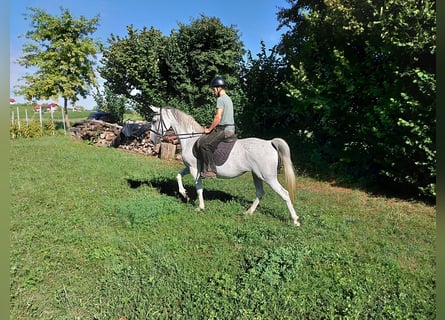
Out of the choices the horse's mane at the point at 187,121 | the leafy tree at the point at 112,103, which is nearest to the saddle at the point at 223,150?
the horse's mane at the point at 187,121

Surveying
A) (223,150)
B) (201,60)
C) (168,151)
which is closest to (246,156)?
(223,150)

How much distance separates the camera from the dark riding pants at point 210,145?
5.57m

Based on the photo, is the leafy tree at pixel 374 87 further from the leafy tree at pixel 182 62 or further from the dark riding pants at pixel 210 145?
the leafy tree at pixel 182 62

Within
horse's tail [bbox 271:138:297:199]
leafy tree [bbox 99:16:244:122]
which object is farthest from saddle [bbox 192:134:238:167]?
leafy tree [bbox 99:16:244:122]

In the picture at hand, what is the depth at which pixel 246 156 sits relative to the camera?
5.53 meters

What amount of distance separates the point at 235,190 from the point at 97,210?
3497 millimetres

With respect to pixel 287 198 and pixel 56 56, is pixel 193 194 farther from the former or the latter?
pixel 56 56

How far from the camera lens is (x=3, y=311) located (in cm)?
118

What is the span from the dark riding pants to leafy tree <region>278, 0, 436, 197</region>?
164 inches

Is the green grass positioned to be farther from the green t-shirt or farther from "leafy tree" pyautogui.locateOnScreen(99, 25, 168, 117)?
"leafy tree" pyautogui.locateOnScreen(99, 25, 168, 117)

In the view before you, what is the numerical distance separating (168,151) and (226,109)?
6909mm

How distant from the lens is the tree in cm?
1817

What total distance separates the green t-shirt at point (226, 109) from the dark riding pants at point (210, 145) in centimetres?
15

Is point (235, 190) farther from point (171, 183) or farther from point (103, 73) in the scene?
point (103, 73)
